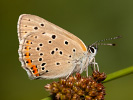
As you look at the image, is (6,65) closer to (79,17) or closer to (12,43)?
(12,43)

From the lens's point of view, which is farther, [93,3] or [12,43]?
[93,3]

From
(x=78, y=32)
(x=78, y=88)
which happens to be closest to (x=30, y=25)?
(x=78, y=88)

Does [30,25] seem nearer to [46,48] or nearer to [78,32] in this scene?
[46,48]

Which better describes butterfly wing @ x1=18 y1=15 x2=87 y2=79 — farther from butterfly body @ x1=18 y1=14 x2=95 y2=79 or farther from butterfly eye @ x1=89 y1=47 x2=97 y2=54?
butterfly eye @ x1=89 y1=47 x2=97 y2=54

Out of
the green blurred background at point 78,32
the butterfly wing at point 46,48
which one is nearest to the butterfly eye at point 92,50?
the butterfly wing at point 46,48

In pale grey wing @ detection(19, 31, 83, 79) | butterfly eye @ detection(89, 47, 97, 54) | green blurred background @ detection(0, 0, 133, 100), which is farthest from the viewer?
green blurred background @ detection(0, 0, 133, 100)

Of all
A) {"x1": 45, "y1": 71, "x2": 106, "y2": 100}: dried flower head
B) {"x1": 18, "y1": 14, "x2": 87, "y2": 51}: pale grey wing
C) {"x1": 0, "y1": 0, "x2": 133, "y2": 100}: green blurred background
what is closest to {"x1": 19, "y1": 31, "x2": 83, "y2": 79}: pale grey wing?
{"x1": 18, "y1": 14, "x2": 87, "y2": 51}: pale grey wing

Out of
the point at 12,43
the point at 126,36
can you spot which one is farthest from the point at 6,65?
the point at 126,36
